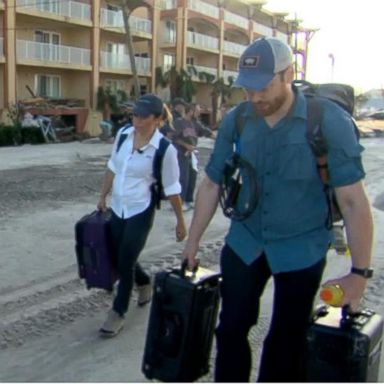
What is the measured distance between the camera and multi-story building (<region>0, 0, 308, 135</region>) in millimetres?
30156

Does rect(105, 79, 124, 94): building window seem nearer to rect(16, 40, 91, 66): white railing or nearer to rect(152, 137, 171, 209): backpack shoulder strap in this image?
rect(16, 40, 91, 66): white railing

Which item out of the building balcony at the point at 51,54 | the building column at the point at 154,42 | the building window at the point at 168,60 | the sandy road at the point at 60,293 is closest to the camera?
the sandy road at the point at 60,293

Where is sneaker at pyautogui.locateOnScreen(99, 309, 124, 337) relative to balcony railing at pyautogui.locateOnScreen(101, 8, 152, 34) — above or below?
below

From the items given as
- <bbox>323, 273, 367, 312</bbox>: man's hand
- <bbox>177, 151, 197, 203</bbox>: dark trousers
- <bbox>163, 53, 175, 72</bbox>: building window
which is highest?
<bbox>163, 53, 175, 72</bbox>: building window

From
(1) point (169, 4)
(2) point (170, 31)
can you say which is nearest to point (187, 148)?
(2) point (170, 31)

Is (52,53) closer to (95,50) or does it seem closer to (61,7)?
(61,7)

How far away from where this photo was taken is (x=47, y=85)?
33.3m

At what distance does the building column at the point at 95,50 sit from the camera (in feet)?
112

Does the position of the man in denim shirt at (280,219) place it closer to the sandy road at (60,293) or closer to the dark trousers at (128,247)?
the sandy road at (60,293)

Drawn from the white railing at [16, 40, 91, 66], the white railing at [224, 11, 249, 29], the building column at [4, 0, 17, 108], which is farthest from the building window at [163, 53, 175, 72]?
the building column at [4, 0, 17, 108]

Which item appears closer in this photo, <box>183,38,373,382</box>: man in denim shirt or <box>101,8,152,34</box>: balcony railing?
<box>183,38,373,382</box>: man in denim shirt

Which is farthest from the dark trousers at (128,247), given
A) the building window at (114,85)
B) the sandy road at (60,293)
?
the building window at (114,85)

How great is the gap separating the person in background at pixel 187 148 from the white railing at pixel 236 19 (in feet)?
133

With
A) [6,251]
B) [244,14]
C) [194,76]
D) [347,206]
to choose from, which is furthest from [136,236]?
[244,14]
